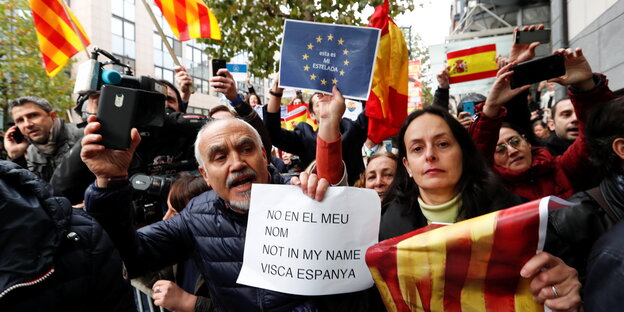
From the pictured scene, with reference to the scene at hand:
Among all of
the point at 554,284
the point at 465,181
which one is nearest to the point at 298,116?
the point at 465,181

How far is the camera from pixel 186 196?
9.01 ft

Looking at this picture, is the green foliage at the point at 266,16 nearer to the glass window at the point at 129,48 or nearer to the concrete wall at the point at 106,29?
the concrete wall at the point at 106,29

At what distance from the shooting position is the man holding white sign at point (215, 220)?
65.1 inches

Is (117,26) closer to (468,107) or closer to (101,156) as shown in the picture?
(468,107)

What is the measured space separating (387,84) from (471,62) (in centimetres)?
108

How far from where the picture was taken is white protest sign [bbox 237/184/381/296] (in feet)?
5.28

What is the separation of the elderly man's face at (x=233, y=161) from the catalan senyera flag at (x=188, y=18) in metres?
3.58

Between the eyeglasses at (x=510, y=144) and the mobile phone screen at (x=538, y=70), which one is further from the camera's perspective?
the eyeglasses at (x=510, y=144)

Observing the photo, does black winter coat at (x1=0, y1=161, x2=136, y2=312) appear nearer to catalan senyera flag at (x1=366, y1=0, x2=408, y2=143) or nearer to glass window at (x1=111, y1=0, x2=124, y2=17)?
catalan senyera flag at (x1=366, y1=0, x2=408, y2=143)

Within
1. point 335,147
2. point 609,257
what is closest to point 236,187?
point 335,147

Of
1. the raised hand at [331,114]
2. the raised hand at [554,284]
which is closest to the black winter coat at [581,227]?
the raised hand at [554,284]

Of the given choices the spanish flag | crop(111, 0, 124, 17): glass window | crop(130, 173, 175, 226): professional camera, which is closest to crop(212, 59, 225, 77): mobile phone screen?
crop(130, 173, 175, 226): professional camera

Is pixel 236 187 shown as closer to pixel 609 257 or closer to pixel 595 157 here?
pixel 609 257

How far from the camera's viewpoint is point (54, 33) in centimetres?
535
